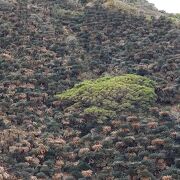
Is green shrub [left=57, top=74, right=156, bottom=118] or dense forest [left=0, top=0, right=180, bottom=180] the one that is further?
green shrub [left=57, top=74, right=156, bottom=118]

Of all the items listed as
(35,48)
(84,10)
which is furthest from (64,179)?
(84,10)

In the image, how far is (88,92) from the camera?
3534cm

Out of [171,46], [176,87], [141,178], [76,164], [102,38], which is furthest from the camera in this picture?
[102,38]

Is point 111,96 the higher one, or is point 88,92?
point 111,96

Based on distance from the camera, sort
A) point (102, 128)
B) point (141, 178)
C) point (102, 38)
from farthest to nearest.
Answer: point (102, 38) < point (102, 128) < point (141, 178)

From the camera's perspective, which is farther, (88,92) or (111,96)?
(88,92)

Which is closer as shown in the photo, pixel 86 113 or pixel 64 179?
pixel 64 179

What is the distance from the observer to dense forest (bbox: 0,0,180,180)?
89.3 feet

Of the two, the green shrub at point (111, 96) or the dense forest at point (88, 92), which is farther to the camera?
the green shrub at point (111, 96)

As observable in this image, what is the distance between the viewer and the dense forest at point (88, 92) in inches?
1072

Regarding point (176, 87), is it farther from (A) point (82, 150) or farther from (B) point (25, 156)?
(B) point (25, 156)

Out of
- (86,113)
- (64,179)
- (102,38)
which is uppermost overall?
(102,38)

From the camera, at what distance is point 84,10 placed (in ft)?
175

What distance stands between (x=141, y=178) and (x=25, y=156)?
6670mm
